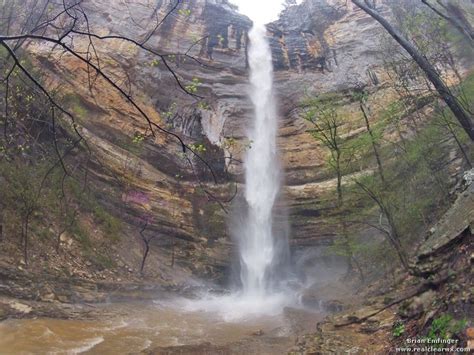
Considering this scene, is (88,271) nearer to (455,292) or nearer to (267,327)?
(267,327)

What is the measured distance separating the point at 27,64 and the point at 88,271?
1084 cm

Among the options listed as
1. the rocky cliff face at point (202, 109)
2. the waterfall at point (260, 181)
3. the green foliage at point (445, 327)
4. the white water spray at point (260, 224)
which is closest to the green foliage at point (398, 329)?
the green foliage at point (445, 327)

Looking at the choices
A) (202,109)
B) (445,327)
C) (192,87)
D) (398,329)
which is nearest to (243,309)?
(202,109)

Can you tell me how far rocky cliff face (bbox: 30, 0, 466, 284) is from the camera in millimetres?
19969

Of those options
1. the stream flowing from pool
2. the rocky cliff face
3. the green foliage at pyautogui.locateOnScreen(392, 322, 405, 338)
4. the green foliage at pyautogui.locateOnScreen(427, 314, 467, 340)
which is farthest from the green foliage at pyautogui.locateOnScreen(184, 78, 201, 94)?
the rocky cliff face

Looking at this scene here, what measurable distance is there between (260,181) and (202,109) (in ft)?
24.9

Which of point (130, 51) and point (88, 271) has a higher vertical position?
point (130, 51)

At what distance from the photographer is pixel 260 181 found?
24.8 meters

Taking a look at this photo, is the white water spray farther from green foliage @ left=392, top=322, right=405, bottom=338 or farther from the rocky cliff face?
green foliage @ left=392, top=322, right=405, bottom=338

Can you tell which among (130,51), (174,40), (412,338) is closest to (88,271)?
(412,338)

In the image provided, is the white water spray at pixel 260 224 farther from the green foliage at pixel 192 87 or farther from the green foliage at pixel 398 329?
the green foliage at pixel 192 87

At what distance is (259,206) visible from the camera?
2408cm

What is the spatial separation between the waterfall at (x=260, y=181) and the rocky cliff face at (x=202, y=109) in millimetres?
714

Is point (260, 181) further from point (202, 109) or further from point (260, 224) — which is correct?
point (202, 109)
